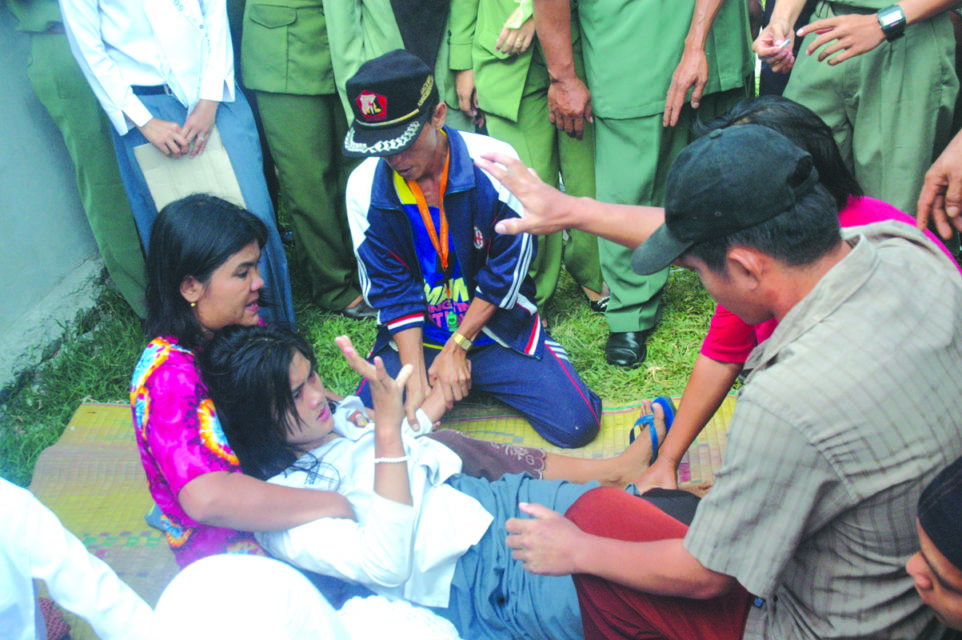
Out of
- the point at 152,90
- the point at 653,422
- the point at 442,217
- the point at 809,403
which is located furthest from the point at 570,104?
the point at 809,403

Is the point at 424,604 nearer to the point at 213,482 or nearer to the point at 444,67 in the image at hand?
the point at 213,482

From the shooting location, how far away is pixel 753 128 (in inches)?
57.3

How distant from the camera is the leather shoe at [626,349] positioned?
10.8 ft

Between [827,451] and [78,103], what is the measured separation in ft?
11.2

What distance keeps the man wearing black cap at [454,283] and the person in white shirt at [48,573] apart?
110 cm

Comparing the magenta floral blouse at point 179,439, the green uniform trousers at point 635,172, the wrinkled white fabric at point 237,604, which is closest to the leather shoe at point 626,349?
the green uniform trousers at point 635,172

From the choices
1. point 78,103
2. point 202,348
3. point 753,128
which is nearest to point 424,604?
point 202,348

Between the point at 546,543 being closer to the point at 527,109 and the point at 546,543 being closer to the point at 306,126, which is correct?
the point at 527,109

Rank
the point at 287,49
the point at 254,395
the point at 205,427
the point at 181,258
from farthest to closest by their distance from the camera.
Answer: the point at 287,49, the point at 181,258, the point at 254,395, the point at 205,427

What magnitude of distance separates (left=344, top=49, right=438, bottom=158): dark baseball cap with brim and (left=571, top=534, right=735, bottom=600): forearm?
4.72 ft

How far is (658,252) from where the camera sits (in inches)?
60.2

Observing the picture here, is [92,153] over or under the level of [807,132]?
under

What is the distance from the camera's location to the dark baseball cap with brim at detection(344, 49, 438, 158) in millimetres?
2443

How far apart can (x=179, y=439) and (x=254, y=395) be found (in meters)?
0.25
